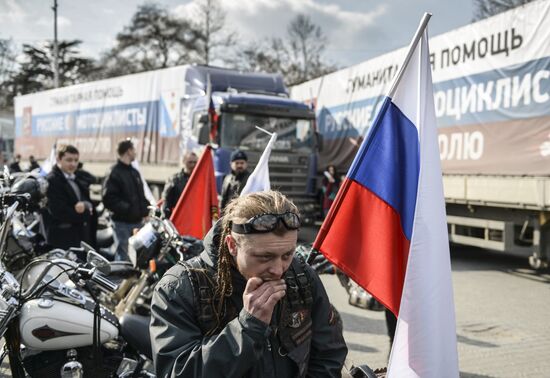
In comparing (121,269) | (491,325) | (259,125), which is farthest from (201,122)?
(121,269)

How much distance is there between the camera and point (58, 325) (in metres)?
2.94

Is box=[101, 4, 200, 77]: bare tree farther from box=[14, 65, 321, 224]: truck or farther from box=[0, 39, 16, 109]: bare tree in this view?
box=[14, 65, 321, 224]: truck

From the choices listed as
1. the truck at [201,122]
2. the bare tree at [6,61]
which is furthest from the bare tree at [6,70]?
the truck at [201,122]

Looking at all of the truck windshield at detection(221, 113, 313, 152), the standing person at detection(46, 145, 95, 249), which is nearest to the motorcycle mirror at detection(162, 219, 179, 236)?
the standing person at detection(46, 145, 95, 249)

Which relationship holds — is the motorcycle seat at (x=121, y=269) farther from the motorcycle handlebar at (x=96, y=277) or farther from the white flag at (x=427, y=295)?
the white flag at (x=427, y=295)

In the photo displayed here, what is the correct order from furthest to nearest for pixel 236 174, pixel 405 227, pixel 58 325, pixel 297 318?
1. pixel 236 174
2. pixel 58 325
3. pixel 405 227
4. pixel 297 318

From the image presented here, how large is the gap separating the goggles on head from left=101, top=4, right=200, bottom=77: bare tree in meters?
40.9

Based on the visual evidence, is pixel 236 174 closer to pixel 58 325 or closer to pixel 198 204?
pixel 198 204

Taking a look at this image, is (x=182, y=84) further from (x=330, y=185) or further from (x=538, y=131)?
(x=538, y=131)

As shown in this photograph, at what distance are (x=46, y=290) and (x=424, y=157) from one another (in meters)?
2.09

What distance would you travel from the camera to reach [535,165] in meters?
7.71

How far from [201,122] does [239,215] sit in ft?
31.4

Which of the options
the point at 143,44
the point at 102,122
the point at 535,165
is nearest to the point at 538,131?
the point at 535,165

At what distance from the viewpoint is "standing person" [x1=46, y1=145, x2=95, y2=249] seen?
5828mm
